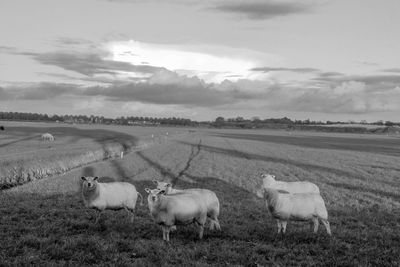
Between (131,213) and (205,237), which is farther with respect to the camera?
(131,213)

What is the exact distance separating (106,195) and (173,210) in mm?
4156

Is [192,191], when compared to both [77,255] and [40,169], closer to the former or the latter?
[77,255]

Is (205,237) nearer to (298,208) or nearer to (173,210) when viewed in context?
(173,210)

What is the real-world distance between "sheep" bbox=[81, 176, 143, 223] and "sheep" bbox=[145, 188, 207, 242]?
283cm

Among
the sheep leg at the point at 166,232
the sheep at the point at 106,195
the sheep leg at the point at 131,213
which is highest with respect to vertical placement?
the sheep at the point at 106,195

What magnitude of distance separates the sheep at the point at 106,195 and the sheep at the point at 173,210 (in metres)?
2.83

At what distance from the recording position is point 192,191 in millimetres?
15453

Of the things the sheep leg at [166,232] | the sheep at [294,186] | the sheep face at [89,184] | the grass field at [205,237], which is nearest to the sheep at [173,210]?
the sheep leg at [166,232]

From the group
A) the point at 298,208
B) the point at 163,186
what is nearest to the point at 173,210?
the point at 163,186

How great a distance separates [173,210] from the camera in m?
13.7

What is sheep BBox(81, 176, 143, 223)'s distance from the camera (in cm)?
1667

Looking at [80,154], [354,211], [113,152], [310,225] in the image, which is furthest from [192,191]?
[113,152]

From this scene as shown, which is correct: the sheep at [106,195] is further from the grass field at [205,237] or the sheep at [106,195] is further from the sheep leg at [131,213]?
the grass field at [205,237]

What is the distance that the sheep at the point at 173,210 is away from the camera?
13727mm
